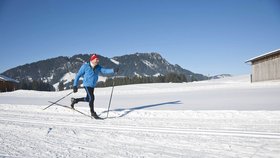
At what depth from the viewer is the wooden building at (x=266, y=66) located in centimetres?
3248

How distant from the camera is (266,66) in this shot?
34.5 metres

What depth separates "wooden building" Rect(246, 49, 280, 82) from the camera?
32.5 m

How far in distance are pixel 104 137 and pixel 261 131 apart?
127 inches

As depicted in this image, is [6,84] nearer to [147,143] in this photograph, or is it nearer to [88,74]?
[88,74]

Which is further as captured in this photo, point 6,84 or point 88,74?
point 6,84

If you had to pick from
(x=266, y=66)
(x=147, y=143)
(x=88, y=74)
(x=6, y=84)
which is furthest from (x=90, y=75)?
(x=6, y=84)

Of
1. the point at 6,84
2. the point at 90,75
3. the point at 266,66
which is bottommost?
the point at 90,75

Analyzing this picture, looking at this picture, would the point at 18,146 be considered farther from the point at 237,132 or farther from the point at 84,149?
the point at 237,132

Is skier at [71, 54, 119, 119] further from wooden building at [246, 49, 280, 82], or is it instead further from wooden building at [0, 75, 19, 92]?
wooden building at [0, 75, 19, 92]

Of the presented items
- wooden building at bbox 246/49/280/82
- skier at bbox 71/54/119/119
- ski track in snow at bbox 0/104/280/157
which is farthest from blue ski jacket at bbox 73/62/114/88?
wooden building at bbox 246/49/280/82

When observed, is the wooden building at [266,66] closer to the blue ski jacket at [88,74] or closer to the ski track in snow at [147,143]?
the blue ski jacket at [88,74]

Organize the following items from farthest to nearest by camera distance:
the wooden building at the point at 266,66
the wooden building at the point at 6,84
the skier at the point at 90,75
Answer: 1. the wooden building at the point at 6,84
2. the wooden building at the point at 266,66
3. the skier at the point at 90,75

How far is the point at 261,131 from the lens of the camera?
541 centimetres

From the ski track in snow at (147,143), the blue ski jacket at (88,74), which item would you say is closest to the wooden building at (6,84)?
the blue ski jacket at (88,74)
